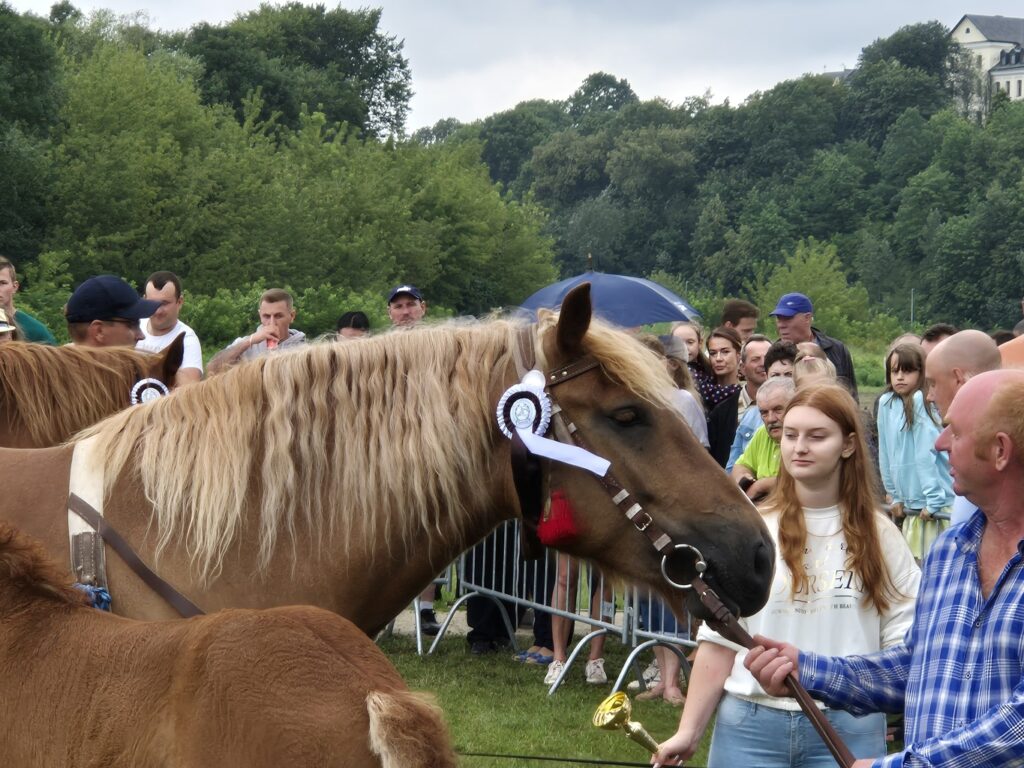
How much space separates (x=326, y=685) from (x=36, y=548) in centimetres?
72

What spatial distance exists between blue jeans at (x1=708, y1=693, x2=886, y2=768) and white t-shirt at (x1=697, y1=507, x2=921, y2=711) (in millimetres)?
42

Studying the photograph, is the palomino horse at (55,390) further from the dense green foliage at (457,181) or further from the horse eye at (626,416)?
the dense green foliage at (457,181)

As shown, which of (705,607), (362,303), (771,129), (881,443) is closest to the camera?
(705,607)

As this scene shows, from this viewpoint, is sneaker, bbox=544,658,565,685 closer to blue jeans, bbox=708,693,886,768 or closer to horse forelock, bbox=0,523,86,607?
blue jeans, bbox=708,693,886,768

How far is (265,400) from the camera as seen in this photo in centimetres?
327

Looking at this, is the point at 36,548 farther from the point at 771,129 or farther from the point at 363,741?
the point at 771,129

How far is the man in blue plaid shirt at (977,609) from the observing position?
2.43 metres

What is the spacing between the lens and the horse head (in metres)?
3.11

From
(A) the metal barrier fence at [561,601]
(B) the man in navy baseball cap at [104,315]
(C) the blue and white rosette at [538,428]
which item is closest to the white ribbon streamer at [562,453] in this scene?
(C) the blue and white rosette at [538,428]

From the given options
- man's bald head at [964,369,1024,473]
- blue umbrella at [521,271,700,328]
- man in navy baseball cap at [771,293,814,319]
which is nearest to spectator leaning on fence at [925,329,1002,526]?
man's bald head at [964,369,1024,473]

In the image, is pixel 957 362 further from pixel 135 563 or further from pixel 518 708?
pixel 518 708

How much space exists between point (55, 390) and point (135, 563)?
133cm

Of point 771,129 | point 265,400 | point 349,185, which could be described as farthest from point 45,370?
point 771,129

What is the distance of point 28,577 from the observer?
229 centimetres
